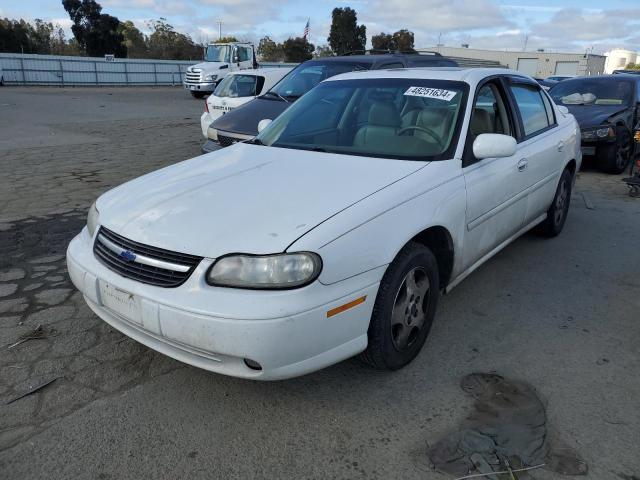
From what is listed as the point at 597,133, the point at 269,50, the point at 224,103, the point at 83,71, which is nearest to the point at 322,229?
the point at 597,133

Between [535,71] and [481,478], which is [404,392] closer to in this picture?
[481,478]

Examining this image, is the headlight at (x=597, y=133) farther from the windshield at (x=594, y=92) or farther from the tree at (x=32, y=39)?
the tree at (x=32, y=39)

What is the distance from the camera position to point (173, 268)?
2.40 m

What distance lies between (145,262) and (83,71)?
113ft

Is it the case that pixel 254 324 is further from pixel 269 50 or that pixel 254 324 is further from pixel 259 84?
pixel 269 50

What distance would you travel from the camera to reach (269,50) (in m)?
66.8

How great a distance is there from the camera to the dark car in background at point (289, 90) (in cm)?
712

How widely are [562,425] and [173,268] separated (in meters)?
1.95

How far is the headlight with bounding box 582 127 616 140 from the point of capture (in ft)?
26.7

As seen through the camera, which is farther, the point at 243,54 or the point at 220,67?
the point at 243,54

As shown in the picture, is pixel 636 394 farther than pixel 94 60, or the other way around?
pixel 94 60

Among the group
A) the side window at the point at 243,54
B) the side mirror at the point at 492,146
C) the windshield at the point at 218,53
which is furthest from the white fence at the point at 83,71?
the side mirror at the point at 492,146

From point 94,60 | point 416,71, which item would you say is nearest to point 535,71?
point 94,60

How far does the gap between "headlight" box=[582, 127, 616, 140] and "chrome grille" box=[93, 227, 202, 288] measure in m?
7.72
